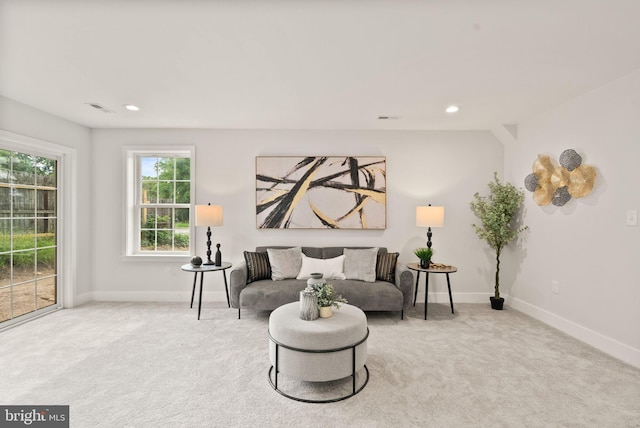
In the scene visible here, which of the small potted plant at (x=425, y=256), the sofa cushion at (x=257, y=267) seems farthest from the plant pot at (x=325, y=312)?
the small potted plant at (x=425, y=256)

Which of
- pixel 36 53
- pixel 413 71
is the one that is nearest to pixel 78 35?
pixel 36 53

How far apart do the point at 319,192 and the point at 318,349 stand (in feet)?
8.42

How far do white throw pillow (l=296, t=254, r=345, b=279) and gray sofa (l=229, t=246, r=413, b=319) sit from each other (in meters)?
0.15

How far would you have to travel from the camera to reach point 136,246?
14.8ft

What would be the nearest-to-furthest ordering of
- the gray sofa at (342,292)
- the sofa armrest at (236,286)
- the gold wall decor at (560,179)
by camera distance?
1. the gold wall decor at (560,179)
2. the gray sofa at (342,292)
3. the sofa armrest at (236,286)

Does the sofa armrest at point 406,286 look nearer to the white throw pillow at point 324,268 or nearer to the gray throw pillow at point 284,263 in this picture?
the white throw pillow at point 324,268

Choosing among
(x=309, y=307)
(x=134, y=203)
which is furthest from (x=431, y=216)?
(x=134, y=203)

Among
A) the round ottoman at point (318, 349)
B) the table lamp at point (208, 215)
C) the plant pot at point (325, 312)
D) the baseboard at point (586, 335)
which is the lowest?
the baseboard at point (586, 335)

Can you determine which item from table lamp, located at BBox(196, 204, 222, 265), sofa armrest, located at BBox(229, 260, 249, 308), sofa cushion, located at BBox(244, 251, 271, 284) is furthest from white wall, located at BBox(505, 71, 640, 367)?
table lamp, located at BBox(196, 204, 222, 265)

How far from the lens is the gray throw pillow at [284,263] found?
390 cm

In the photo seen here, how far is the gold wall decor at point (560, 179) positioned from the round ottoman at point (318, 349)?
274 centimetres

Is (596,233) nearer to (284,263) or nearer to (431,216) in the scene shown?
(431,216)

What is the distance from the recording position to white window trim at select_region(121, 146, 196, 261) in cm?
437

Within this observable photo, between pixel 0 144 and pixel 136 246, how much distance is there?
1.91 meters
